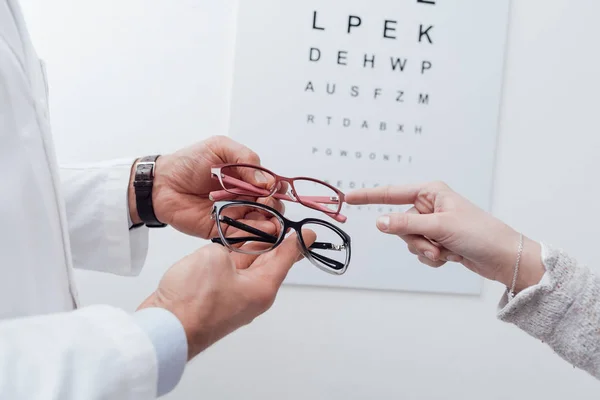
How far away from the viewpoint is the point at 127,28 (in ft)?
3.41

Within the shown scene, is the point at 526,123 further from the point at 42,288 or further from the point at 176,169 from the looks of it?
the point at 42,288

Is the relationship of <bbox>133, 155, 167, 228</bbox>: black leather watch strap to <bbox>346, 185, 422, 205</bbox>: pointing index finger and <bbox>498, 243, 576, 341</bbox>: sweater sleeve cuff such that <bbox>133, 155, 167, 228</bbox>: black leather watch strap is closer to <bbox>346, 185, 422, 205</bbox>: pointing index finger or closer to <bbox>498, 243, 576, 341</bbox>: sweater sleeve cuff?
<bbox>346, 185, 422, 205</bbox>: pointing index finger

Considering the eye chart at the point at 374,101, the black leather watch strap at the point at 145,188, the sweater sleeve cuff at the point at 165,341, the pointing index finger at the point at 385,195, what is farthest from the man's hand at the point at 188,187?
the sweater sleeve cuff at the point at 165,341

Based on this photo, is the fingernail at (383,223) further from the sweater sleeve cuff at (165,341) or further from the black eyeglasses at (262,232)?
the sweater sleeve cuff at (165,341)

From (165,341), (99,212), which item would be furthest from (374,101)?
(165,341)

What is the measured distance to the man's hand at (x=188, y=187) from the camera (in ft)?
2.69

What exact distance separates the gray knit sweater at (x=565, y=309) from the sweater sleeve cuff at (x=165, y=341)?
518mm

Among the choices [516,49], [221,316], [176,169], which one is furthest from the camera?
[516,49]

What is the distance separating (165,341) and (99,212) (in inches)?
18.4

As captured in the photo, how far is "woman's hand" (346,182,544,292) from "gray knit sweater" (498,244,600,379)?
3 centimetres

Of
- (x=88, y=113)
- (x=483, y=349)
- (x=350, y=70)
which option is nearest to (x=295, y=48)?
(x=350, y=70)

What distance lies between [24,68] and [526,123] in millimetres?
1091

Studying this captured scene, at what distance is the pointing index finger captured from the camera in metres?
0.77

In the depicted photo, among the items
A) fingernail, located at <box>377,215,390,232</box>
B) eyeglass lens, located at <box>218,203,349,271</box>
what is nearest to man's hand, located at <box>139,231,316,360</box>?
eyeglass lens, located at <box>218,203,349,271</box>
